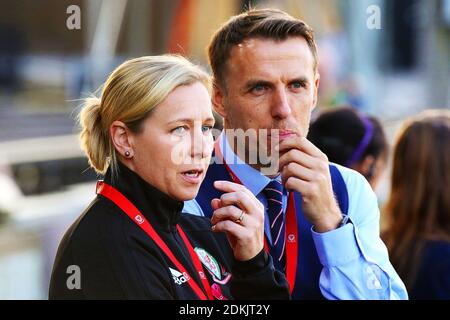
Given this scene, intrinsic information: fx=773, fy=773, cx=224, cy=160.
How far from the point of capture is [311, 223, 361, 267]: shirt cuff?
1.22 metres

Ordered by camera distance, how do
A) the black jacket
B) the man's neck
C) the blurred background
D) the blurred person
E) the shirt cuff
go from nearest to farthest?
the black jacket, the shirt cuff, the man's neck, the blurred person, the blurred background

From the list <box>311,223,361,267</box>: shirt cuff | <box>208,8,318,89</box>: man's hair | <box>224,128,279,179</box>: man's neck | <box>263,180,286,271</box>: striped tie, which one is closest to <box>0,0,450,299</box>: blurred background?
<box>208,8,318,89</box>: man's hair

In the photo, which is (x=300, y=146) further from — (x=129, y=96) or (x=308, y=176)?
(x=129, y=96)

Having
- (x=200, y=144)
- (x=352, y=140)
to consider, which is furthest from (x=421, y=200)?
(x=200, y=144)

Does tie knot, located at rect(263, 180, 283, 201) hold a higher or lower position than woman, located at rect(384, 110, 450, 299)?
higher

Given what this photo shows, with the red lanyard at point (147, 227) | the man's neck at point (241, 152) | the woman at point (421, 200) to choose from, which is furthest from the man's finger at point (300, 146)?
the woman at point (421, 200)

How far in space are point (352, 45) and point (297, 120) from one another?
6.32m

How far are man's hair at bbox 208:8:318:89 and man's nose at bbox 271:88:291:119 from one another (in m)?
0.09

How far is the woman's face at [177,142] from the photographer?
112cm

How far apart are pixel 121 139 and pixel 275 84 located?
0.27 m

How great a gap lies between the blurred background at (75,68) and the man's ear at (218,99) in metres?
0.08

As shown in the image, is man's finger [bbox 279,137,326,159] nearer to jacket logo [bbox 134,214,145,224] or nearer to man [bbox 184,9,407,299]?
man [bbox 184,9,407,299]

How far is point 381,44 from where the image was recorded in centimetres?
1059
